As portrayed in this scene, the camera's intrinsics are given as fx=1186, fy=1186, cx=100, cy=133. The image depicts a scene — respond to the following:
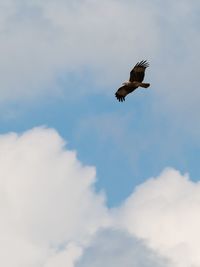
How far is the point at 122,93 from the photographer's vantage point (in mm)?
127625

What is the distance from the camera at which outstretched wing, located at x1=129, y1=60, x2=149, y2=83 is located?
404ft

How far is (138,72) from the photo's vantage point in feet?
405

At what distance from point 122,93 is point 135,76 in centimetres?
408

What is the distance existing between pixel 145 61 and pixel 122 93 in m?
6.10

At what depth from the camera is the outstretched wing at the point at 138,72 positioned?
404 ft

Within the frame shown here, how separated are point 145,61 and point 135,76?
2.16m

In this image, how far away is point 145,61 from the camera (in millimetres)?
122938

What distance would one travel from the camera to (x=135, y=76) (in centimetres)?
12412
